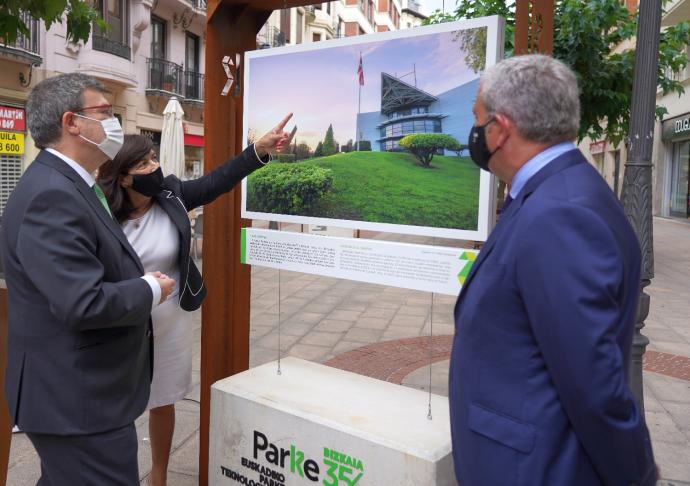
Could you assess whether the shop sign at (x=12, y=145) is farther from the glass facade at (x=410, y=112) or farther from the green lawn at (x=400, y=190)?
the glass facade at (x=410, y=112)

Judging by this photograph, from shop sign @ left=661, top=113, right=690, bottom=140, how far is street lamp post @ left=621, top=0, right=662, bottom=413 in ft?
72.2

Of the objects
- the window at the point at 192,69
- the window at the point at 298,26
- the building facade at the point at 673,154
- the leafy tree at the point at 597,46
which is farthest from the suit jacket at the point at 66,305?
the window at the point at 298,26

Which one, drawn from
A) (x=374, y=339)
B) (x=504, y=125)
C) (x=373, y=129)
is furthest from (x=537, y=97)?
(x=374, y=339)

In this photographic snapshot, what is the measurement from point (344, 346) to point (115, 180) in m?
3.89

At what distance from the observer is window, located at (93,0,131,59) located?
17.5 meters

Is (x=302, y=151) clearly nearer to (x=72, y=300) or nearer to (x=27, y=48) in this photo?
(x=72, y=300)

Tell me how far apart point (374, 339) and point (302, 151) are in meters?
3.85

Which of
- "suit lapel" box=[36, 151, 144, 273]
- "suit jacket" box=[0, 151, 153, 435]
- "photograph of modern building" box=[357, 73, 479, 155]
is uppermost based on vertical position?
"photograph of modern building" box=[357, 73, 479, 155]

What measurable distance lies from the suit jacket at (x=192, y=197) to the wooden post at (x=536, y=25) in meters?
1.25

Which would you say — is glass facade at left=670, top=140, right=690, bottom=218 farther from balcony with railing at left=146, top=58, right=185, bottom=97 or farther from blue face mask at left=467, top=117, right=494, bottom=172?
blue face mask at left=467, top=117, right=494, bottom=172

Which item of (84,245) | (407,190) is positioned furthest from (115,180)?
(407,190)

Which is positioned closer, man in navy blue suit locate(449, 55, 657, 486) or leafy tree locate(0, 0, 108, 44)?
man in navy blue suit locate(449, 55, 657, 486)

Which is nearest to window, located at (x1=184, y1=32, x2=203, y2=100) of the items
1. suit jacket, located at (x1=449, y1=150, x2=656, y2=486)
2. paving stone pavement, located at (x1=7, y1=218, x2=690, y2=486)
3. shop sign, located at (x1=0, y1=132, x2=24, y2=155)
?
shop sign, located at (x1=0, y1=132, x2=24, y2=155)

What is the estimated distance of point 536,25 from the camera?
7.30ft
